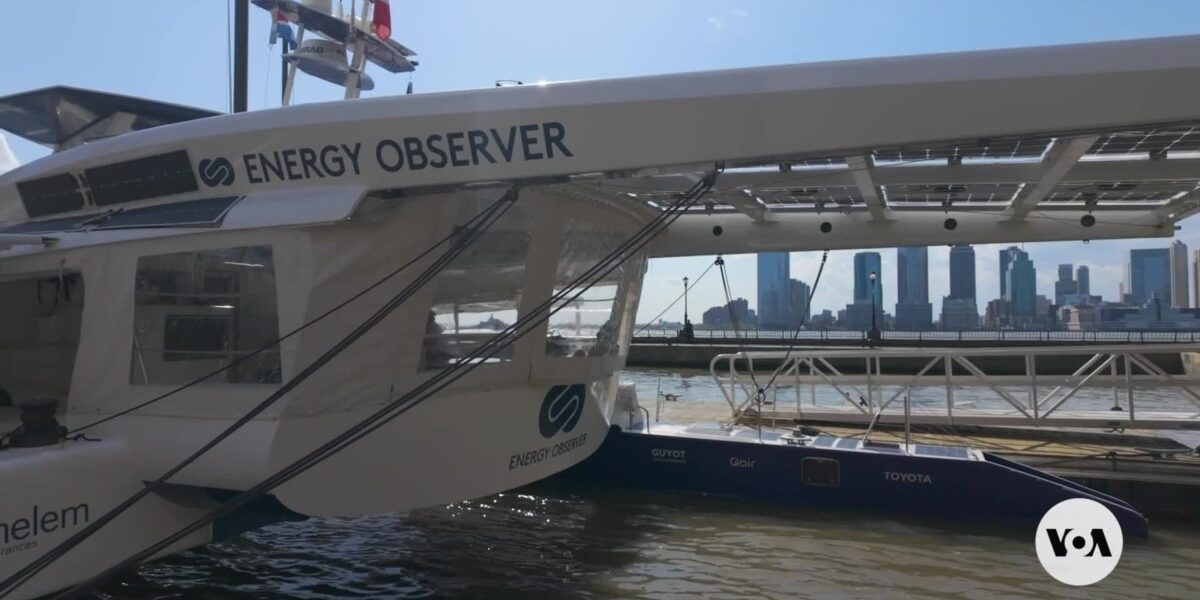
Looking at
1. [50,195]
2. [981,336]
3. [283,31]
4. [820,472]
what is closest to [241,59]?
[283,31]

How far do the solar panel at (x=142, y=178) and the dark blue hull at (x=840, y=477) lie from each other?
19.2 ft

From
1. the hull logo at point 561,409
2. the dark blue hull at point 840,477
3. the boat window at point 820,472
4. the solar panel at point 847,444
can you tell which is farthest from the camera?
the solar panel at point 847,444

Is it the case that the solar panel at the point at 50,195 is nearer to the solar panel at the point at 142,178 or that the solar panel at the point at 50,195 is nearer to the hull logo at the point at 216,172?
the solar panel at the point at 142,178

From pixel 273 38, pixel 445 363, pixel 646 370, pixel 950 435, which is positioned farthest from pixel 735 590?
pixel 646 370

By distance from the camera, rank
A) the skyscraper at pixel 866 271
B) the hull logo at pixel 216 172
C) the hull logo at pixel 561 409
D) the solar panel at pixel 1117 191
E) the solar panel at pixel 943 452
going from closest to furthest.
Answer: the hull logo at pixel 216 172 < the solar panel at pixel 1117 191 < the hull logo at pixel 561 409 < the solar panel at pixel 943 452 < the skyscraper at pixel 866 271

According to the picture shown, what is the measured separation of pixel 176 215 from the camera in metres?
6.51

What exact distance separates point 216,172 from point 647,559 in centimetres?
494

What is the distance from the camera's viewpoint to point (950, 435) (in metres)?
11.9

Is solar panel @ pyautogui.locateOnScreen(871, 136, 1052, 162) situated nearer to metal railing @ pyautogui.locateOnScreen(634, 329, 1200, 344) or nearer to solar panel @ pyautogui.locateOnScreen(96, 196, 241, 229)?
solar panel @ pyautogui.locateOnScreen(96, 196, 241, 229)

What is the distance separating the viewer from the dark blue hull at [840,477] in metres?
8.83

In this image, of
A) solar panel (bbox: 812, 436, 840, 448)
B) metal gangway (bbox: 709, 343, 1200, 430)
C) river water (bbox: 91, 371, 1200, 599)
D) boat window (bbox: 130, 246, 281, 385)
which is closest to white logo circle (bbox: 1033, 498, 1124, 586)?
river water (bbox: 91, 371, 1200, 599)

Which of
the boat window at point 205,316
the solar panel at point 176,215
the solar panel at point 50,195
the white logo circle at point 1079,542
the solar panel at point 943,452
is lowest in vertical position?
the white logo circle at point 1079,542

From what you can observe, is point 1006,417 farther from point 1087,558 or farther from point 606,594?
point 606,594

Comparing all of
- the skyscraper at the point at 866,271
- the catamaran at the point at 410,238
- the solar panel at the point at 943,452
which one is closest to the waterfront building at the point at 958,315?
the skyscraper at the point at 866,271
